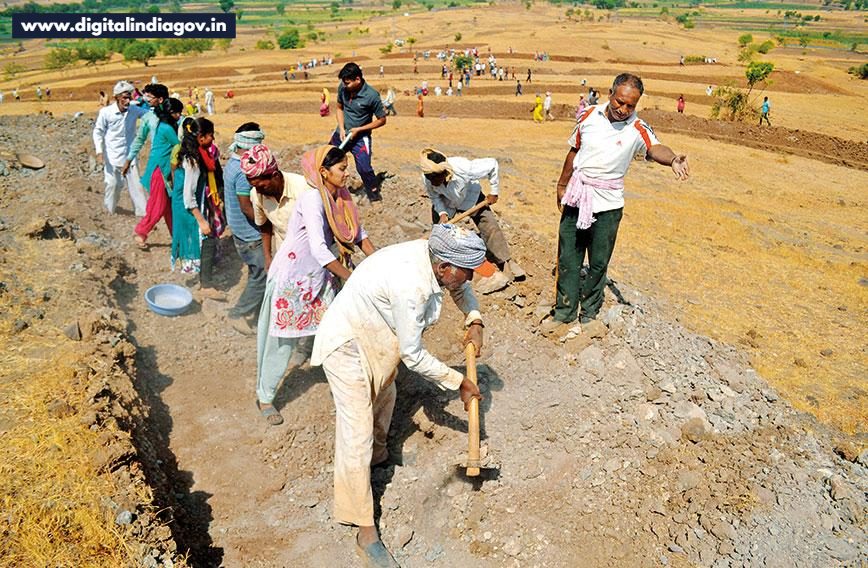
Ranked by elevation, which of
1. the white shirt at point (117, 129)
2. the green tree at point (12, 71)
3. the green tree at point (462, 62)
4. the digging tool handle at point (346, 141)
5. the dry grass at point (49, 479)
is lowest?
the green tree at point (12, 71)

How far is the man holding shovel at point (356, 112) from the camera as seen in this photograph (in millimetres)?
6384

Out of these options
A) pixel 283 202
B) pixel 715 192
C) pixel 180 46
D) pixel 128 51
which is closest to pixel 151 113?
pixel 283 202

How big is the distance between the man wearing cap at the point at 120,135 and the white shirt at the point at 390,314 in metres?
5.55

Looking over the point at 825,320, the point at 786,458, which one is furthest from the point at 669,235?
the point at 786,458

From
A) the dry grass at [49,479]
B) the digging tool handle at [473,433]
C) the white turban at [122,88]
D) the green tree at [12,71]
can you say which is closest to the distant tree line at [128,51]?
the green tree at [12,71]

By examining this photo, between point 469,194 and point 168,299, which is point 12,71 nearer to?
point 168,299

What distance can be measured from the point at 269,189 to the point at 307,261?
57cm

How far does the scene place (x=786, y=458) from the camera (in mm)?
3762

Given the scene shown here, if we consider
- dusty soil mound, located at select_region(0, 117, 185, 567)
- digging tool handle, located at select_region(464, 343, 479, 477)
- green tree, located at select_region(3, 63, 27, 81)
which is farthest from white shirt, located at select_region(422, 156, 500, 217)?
green tree, located at select_region(3, 63, 27, 81)

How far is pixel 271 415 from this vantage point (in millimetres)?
4445

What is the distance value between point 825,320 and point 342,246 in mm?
6554

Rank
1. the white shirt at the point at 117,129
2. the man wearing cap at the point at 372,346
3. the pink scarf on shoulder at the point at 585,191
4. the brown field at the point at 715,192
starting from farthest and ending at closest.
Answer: the white shirt at the point at 117,129 → the brown field at the point at 715,192 → the pink scarf on shoulder at the point at 585,191 → the man wearing cap at the point at 372,346

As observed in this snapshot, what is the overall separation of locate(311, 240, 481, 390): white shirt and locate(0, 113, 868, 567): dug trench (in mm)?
1020

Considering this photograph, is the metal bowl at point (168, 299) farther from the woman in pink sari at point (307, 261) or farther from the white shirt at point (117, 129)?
the white shirt at point (117, 129)
